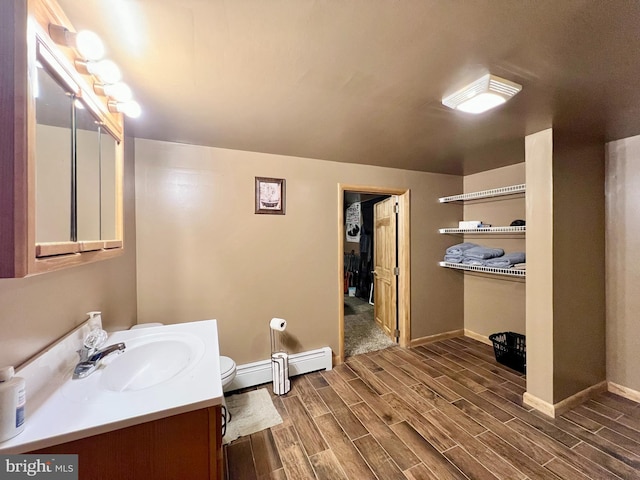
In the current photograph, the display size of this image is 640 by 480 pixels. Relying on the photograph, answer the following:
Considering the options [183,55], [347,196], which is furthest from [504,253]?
[183,55]

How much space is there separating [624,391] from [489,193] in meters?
2.07

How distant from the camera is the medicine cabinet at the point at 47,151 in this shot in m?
0.60

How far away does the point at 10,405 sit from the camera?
0.69m

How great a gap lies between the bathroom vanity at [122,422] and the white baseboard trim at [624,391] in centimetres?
332

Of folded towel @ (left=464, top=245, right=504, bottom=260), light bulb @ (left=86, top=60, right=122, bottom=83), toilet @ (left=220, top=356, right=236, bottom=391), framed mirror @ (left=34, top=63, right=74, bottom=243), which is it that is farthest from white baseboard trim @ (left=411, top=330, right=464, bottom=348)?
light bulb @ (left=86, top=60, right=122, bottom=83)

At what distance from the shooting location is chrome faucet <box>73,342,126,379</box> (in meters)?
1.03

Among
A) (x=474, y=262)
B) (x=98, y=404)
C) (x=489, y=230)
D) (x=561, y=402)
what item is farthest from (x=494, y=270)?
(x=98, y=404)

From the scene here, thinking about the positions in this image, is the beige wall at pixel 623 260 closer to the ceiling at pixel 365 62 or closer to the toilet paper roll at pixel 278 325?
the ceiling at pixel 365 62

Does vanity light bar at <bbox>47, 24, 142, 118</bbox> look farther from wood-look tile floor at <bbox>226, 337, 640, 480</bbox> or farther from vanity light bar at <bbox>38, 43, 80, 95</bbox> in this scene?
wood-look tile floor at <bbox>226, 337, 640, 480</bbox>

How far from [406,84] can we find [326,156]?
4.40ft

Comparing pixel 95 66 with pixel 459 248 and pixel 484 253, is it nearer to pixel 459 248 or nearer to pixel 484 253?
pixel 484 253

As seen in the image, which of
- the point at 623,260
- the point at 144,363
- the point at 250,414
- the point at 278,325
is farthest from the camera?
the point at 278,325

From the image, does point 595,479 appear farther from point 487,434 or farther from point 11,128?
point 11,128

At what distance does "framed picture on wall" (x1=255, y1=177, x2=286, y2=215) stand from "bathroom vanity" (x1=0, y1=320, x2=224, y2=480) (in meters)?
1.67
